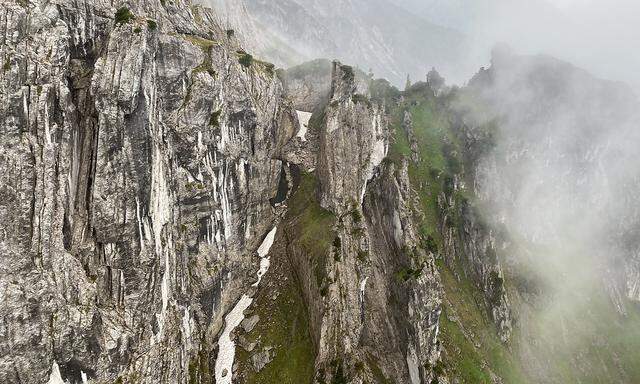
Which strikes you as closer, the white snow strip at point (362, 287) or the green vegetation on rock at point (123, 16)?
the green vegetation on rock at point (123, 16)

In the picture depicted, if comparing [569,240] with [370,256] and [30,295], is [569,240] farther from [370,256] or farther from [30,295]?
[30,295]

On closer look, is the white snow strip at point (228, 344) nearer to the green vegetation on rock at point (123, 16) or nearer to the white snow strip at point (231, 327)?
the white snow strip at point (231, 327)

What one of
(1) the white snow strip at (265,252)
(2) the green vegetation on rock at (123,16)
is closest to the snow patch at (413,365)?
(1) the white snow strip at (265,252)

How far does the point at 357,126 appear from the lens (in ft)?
476

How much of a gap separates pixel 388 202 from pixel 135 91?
89353 mm

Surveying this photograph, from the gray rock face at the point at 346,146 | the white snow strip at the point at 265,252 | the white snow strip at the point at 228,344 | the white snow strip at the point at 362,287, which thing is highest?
the gray rock face at the point at 346,146

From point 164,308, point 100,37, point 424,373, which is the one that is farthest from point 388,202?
point 100,37

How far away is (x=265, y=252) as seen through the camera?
409 ft

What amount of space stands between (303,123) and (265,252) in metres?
65.6

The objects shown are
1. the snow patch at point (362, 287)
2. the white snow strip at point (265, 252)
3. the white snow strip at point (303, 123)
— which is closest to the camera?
the snow patch at point (362, 287)

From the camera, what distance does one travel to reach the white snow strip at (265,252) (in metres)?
120

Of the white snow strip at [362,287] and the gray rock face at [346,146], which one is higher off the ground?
the gray rock face at [346,146]

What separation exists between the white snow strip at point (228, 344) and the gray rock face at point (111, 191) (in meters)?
3.39

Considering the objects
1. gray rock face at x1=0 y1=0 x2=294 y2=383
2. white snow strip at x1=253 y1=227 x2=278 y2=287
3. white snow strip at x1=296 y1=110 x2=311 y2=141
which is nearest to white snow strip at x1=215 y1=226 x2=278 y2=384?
white snow strip at x1=253 y1=227 x2=278 y2=287
